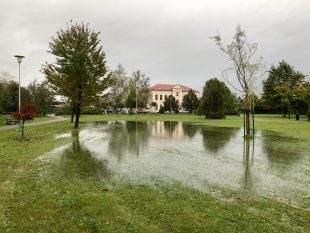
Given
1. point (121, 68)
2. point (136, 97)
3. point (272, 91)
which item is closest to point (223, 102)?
point (272, 91)

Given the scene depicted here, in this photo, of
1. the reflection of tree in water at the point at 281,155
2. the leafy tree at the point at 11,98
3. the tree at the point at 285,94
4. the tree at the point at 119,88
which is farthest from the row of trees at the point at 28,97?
the reflection of tree in water at the point at 281,155

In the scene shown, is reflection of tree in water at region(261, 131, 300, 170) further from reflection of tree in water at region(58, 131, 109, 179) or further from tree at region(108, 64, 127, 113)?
tree at region(108, 64, 127, 113)

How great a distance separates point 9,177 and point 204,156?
333 inches

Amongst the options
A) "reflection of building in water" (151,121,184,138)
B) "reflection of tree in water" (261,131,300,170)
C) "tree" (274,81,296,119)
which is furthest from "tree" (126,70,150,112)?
"reflection of tree in water" (261,131,300,170)

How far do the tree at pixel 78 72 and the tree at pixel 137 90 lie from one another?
59.6m

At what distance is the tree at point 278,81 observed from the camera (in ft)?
241

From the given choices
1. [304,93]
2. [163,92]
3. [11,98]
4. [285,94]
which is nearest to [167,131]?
[304,93]

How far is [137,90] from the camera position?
323 ft

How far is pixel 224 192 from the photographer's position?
10.5 meters

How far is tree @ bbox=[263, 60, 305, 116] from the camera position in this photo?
241 feet

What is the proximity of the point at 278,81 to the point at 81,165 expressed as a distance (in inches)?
2631

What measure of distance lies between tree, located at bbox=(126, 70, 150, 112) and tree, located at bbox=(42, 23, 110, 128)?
59.6 meters

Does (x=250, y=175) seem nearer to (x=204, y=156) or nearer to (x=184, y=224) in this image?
(x=204, y=156)

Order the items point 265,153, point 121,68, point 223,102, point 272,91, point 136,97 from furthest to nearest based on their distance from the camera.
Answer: point 121,68, point 136,97, point 272,91, point 223,102, point 265,153
